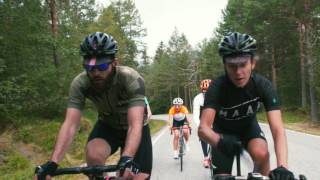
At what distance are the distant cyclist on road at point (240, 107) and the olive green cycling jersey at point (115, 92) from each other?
0.65 metres

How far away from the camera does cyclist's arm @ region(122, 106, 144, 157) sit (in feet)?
13.2

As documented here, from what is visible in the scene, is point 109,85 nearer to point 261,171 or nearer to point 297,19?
point 261,171

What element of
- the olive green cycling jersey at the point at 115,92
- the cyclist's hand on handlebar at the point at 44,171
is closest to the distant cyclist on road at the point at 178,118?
the olive green cycling jersey at the point at 115,92

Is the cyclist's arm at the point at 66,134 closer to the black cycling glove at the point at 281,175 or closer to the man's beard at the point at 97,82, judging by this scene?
the man's beard at the point at 97,82

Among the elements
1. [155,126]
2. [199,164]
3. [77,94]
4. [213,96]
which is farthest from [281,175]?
[155,126]

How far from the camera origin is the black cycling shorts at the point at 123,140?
177 inches

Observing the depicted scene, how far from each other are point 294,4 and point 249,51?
30.0 meters

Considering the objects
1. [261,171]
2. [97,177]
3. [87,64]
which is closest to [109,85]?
[87,64]

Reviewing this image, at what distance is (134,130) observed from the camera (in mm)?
4164

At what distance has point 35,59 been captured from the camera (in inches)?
743

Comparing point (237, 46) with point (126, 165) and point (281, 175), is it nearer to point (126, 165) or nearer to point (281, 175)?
point (281, 175)

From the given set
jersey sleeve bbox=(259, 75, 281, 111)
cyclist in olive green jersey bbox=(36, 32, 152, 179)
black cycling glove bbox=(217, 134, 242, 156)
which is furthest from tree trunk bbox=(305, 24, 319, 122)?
black cycling glove bbox=(217, 134, 242, 156)

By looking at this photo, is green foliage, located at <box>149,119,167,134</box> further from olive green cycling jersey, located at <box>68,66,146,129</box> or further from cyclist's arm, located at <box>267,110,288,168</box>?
cyclist's arm, located at <box>267,110,288,168</box>

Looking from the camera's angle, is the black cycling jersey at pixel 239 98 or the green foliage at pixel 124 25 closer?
the black cycling jersey at pixel 239 98
